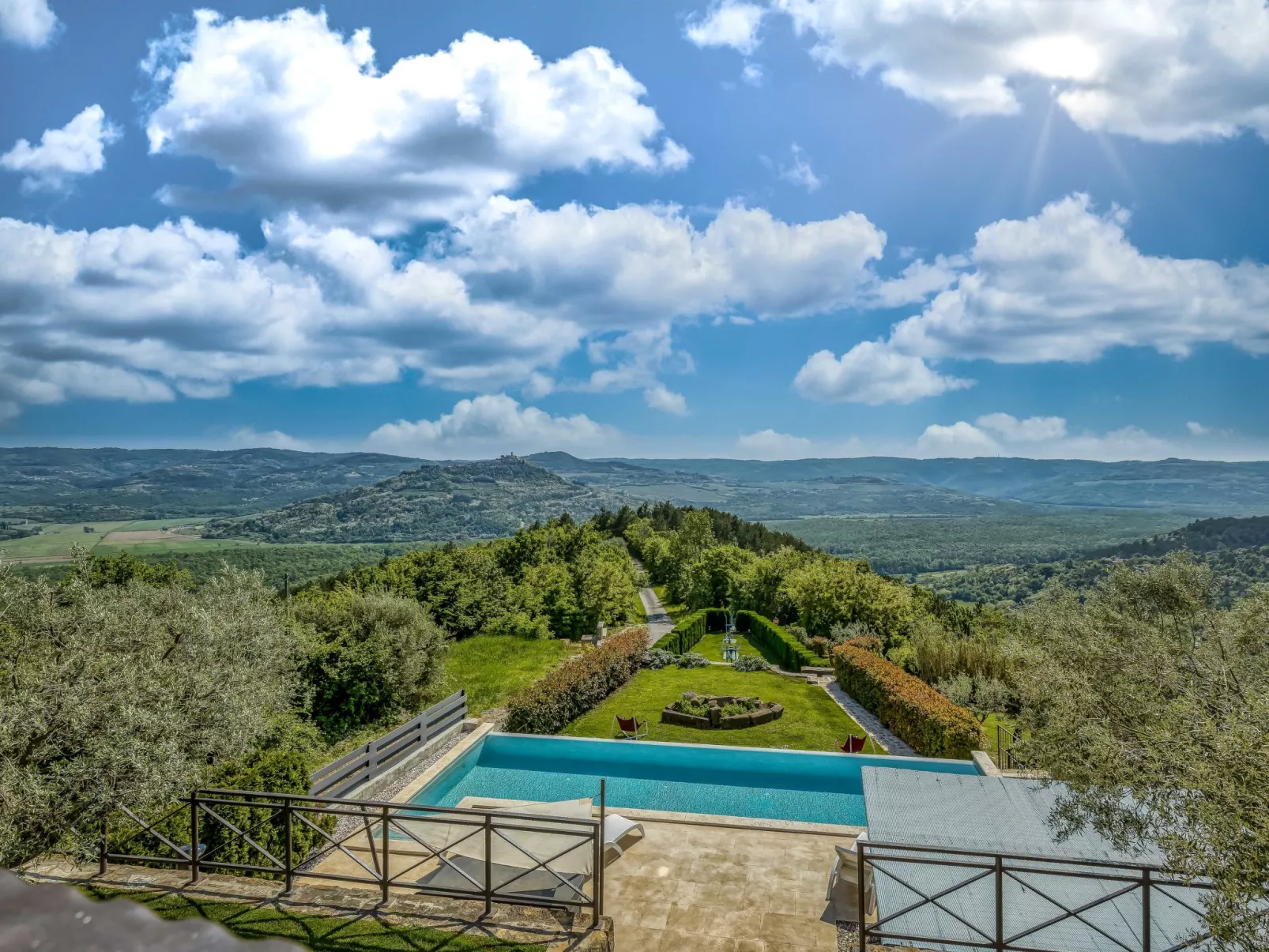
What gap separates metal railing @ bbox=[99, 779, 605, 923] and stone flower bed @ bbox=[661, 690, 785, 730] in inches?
314

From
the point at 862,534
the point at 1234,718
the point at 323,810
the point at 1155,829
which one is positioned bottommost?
the point at 862,534

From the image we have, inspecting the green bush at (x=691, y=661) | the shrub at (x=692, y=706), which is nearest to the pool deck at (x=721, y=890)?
the shrub at (x=692, y=706)

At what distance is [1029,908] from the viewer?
788 centimetres

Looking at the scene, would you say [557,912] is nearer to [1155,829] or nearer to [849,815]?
[1155,829]

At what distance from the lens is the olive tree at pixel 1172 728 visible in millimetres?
5305

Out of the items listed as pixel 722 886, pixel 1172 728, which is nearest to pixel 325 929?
pixel 722 886

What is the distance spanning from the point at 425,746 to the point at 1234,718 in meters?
14.3

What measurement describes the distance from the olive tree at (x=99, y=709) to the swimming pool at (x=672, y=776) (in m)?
5.87

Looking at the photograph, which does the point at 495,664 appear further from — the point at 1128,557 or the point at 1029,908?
the point at 1128,557

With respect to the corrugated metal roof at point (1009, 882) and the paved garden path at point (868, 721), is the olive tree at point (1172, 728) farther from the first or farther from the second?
the paved garden path at point (868, 721)

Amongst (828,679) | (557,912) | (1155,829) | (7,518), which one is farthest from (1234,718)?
(7,518)

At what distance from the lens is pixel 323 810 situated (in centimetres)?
808

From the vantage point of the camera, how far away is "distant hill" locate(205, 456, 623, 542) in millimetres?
128000

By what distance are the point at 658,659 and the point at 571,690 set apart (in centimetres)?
754
